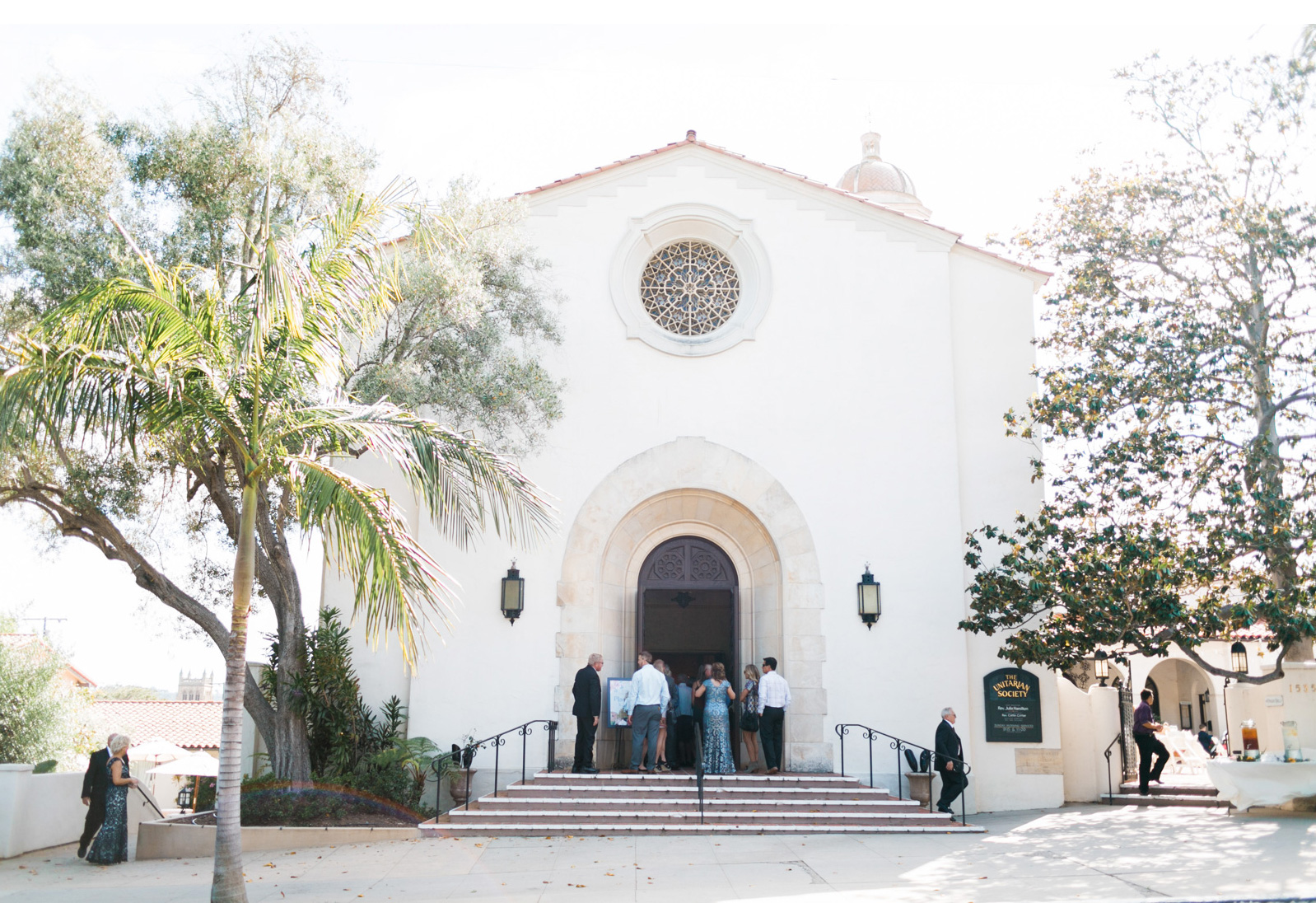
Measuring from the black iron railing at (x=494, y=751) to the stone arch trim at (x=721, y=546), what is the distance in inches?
9.8

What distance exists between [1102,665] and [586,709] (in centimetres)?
1246

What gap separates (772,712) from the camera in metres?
13.2

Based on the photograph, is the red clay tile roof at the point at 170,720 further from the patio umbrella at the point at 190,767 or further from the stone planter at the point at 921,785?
the stone planter at the point at 921,785

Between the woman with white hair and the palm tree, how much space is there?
400 centimetres

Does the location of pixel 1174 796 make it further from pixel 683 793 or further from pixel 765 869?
pixel 765 869

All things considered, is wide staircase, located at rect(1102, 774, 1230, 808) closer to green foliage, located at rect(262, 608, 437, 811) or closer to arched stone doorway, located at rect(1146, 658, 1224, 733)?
green foliage, located at rect(262, 608, 437, 811)

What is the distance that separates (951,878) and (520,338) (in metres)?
9.07

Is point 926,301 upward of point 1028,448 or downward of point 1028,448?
upward

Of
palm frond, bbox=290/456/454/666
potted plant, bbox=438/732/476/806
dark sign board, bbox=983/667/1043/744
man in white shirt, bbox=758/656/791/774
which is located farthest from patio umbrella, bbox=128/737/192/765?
dark sign board, bbox=983/667/1043/744

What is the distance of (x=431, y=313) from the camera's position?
12.4 meters

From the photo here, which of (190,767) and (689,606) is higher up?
(689,606)

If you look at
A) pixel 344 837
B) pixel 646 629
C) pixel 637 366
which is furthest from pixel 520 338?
→ pixel 646 629

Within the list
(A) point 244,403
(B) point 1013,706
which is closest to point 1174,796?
(B) point 1013,706

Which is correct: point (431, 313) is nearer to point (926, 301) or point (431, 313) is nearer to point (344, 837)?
point (344, 837)
